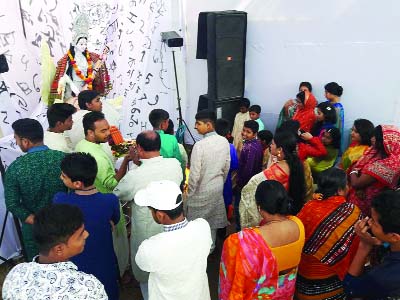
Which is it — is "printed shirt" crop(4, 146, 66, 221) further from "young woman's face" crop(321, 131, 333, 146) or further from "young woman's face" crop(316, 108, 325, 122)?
"young woman's face" crop(316, 108, 325, 122)

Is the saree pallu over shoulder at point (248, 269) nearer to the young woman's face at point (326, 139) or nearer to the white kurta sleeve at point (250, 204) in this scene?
the white kurta sleeve at point (250, 204)

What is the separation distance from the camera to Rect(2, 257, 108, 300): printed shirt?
118 centimetres

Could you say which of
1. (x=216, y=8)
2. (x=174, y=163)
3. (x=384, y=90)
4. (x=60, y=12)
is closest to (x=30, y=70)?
(x=60, y=12)

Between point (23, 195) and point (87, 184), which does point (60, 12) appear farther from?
point (87, 184)

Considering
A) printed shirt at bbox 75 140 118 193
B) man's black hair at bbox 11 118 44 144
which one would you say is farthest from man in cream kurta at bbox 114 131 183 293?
man's black hair at bbox 11 118 44 144

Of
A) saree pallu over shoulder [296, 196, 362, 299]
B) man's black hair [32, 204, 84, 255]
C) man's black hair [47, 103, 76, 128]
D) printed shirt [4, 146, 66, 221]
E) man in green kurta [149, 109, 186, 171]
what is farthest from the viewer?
man in green kurta [149, 109, 186, 171]

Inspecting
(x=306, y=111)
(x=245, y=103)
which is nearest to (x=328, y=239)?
(x=306, y=111)

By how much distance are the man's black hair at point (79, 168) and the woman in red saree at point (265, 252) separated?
82 cm

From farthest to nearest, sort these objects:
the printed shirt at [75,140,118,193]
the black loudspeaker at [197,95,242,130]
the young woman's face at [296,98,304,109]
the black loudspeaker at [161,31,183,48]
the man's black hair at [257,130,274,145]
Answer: the black loudspeaker at [197,95,242,130]
the black loudspeaker at [161,31,183,48]
the young woman's face at [296,98,304,109]
the man's black hair at [257,130,274,145]
the printed shirt at [75,140,118,193]

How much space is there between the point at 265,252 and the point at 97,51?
13.6 ft

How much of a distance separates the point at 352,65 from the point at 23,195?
151 inches

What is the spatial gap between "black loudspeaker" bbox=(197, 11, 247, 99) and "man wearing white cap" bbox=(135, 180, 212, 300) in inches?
150

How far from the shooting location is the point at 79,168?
6.08 feet

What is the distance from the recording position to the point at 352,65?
4.21 m
